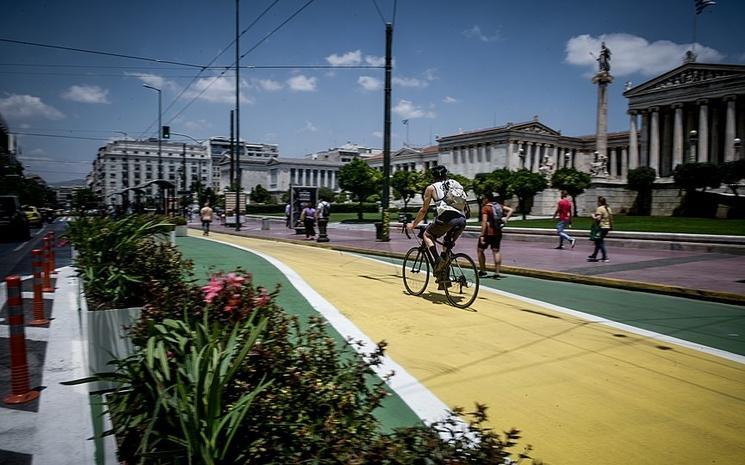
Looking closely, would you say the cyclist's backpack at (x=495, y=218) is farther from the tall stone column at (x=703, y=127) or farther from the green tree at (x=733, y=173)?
the tall stone column at (x=703, y=127)

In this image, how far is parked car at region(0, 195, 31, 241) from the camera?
2338 cm

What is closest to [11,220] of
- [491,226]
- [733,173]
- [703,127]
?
[491,226]

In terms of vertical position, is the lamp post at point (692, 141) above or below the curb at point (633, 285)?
above

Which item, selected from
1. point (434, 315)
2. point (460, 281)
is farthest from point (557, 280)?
point (434, 315)

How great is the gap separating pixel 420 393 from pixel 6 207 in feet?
90.4

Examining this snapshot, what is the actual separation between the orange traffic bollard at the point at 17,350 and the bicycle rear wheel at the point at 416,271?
17.4ft

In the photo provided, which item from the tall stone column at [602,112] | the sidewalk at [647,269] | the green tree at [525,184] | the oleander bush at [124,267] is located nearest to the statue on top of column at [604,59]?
the tall stone column at [602,112]

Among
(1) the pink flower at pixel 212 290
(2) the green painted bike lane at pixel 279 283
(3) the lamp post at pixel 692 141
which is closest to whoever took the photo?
(1) the pink flower at pixel 212 290

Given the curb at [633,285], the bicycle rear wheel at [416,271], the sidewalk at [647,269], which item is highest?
the bicycle rear wheel at [416,271]

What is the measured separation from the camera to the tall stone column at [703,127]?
57.0 metres

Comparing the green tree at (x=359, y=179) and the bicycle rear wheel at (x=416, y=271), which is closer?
the bicycle rear wheel at (x=416, y=271)

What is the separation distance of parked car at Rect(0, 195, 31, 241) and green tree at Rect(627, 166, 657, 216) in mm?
53417

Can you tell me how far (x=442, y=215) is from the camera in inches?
288

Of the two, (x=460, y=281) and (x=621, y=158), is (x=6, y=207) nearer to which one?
(x=460, y=281)
